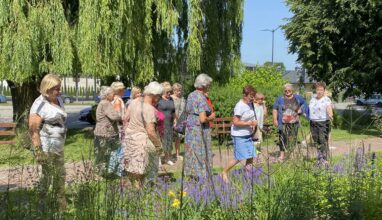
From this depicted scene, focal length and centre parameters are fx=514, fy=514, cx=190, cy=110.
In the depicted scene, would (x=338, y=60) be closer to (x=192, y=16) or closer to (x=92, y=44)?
(x=192, y=16)

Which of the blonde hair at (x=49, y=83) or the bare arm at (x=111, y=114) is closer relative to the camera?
the blonde hair at (x=49, y=83)

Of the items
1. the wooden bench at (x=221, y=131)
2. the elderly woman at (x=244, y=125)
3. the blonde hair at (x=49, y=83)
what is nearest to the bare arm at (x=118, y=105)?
the wooden bench at (x=221, y=131)

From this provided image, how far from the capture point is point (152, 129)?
668cm

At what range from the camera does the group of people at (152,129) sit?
383 cm

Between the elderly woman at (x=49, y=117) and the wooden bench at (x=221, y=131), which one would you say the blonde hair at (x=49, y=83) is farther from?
the wooden bench at (x=221, y=131)

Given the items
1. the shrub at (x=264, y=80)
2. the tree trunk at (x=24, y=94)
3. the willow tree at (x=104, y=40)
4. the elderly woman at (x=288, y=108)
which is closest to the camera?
the elderly woman at (x=288, y=108)

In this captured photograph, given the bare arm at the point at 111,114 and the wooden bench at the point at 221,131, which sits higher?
the bare arm at the point at 111,114

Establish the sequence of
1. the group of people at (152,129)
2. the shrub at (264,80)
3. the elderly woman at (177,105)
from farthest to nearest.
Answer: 1. the shrub at (264,80)
2. the elderly woman at (177,105)
3. the group of people at (152,129)

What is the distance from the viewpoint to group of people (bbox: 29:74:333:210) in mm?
3828

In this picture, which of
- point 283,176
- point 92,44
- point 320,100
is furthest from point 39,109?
point 92,44

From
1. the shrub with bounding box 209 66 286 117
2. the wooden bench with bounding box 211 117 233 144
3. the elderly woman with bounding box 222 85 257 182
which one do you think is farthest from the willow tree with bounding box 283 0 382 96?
the elderly woman with bounding box 222 85 257 182

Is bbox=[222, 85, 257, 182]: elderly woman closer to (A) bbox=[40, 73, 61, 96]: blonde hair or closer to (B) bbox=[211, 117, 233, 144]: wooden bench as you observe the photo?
(B) bbox=[211, 117, 233, 144]: wooden bench

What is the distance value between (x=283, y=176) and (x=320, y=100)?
214 inches

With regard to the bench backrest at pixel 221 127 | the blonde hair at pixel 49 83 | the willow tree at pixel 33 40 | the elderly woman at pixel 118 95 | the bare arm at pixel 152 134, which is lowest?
the bench backrest at pixel 221 127
